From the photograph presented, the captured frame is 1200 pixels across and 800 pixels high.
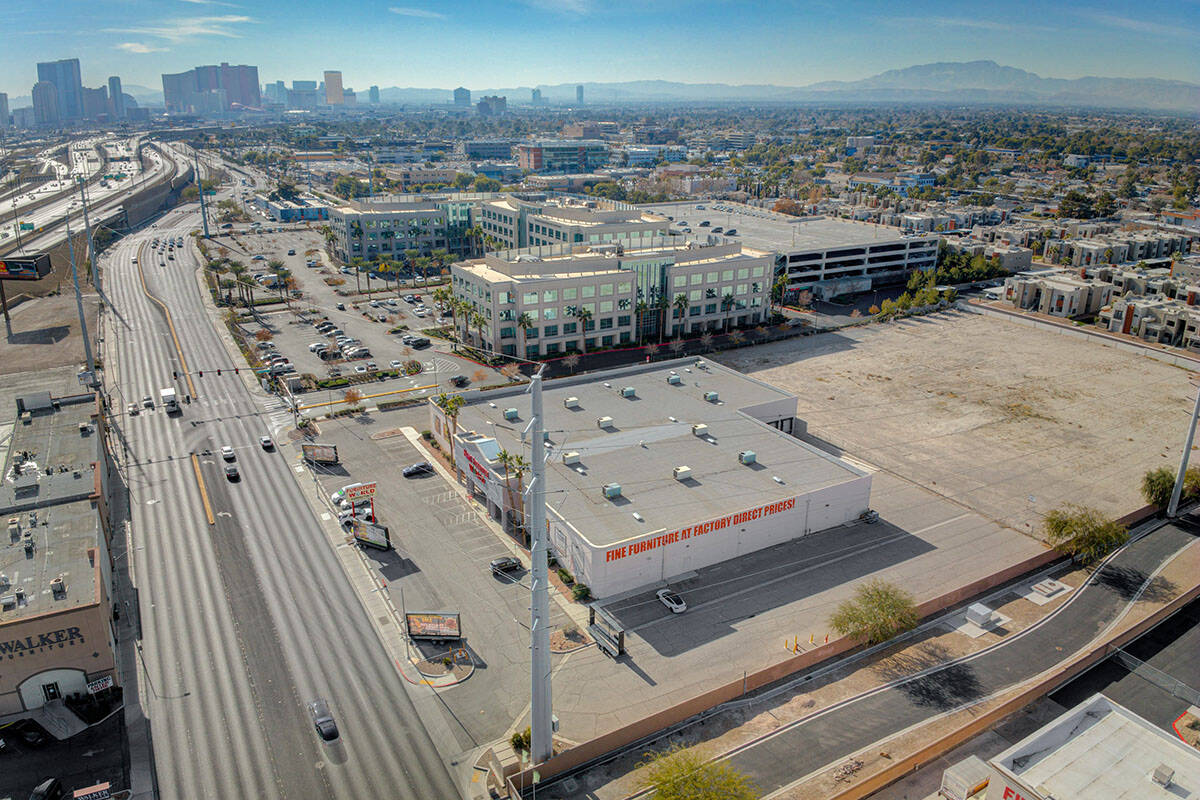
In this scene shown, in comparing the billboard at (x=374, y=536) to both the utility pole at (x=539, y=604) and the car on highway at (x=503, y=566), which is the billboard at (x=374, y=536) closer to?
the car on highway at (x=503, y=566)

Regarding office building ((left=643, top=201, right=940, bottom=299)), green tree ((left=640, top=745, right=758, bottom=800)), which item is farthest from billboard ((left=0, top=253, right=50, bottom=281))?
green tree ((left=640, top=745, right=758, bottom=800))

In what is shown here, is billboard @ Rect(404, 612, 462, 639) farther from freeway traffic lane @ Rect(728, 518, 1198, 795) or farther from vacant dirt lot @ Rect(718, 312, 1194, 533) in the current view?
vacant dirt lot @ Rect(718, 312, 1194, 533)

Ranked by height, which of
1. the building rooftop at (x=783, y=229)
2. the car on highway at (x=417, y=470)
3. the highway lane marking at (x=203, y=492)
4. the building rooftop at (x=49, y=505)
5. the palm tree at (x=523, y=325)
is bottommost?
the highway lane marking at (x=203, y=492)

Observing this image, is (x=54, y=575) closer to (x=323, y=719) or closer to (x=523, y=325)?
(x=323, y=719)

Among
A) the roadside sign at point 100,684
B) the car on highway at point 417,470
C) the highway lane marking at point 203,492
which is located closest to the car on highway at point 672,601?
the car on highway at point 417,470

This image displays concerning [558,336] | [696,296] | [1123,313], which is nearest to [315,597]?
[558,336]

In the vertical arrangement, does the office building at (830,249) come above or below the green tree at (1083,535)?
above

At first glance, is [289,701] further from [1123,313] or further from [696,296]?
[1123,313]
